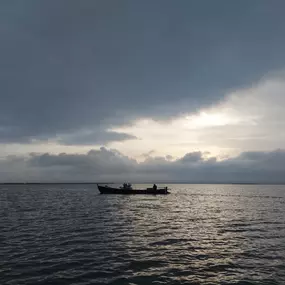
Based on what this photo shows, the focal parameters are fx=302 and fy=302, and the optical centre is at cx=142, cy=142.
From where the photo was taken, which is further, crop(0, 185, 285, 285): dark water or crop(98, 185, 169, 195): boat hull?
crop(98, 185, 169, 195): boat hull

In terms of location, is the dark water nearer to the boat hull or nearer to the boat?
the boat

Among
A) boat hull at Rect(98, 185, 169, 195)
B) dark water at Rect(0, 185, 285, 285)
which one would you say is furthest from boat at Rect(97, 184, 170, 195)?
dark water at Rect(0, 185, 285, 285)

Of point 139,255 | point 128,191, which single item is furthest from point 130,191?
point 139,255

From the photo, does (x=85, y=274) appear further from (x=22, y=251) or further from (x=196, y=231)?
(x=196, y=231)

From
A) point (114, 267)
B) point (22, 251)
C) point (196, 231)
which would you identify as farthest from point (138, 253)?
point (196, 231)

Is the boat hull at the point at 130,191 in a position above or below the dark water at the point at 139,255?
above

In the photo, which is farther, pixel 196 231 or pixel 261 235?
pixel 196 231

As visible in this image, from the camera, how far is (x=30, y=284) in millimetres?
16031

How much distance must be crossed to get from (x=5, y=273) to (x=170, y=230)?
1998 centimetres

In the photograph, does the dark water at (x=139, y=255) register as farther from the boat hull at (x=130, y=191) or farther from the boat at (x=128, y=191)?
the boat hull at (x=130, y=191)

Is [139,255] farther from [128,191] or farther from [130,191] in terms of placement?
[130,191]

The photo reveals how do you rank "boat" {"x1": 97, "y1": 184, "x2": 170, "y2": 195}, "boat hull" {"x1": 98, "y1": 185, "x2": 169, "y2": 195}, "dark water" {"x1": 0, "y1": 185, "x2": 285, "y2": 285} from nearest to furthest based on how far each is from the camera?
"dark water" {"x1": 0, "y1": 185, "x2": 285, "y2": 285} → "boat" {"x1": 97, "y1": 184, "x2": 170, "y2": 195} → "boat hull" {"x1": 98, "y1": 185, "x2": 169, "y2": 195}

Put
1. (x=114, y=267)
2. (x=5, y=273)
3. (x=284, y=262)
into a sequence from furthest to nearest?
(x=284, y=262), (x=114, y=267), (x=5, y=273)

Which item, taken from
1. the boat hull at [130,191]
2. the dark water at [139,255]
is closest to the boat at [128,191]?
the boat hull at [130,191]
